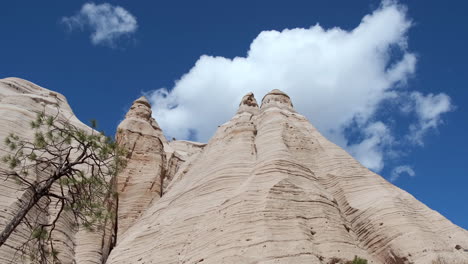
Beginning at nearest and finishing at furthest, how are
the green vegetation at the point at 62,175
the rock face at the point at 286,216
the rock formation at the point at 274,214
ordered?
the green vegetation at the point at 62,175 → the rock face at the point at 286,216 → the rock formation at the point at 274,214

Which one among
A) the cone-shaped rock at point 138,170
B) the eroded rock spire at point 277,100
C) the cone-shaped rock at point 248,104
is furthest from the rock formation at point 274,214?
the cone-shaped rock at point 248,104

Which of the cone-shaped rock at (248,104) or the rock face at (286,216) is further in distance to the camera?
the cone-shaped rock at (248,104)

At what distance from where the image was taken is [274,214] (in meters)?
18.3

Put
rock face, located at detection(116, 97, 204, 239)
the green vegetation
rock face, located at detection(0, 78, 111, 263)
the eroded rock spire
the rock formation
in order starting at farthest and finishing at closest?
the eroded rock spire, rock face, located at detection(116, 97, 204, 239), rock face, located at detection(0, 78, 111, 263), the rock formation, the green vegetation

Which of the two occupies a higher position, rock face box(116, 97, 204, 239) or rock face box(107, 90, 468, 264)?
rock face box(116, 97, 204, 239)

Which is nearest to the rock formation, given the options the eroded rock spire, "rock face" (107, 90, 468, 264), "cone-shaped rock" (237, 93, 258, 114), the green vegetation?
"rock face" (107, 90, 468, 264)

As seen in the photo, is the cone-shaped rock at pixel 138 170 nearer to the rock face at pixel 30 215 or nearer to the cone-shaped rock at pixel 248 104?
the rock face at pixel 30 215

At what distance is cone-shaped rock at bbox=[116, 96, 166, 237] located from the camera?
104 ft

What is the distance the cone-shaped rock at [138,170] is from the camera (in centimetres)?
3172

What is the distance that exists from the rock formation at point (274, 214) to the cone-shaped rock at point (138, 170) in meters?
0.83

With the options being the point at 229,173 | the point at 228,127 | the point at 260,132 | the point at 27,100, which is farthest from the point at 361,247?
the point at 27,100

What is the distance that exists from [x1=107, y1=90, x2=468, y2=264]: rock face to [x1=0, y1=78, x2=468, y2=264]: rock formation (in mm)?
50

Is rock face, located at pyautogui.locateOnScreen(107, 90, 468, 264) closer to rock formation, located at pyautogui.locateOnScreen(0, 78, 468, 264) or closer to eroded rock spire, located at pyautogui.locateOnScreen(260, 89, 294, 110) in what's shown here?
rock formation, located at pyautogui.locateOnScreen(0, 78, 468, 264)

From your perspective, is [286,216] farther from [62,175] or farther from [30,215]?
[30,215]
